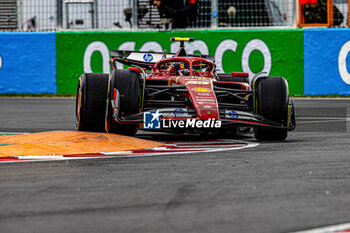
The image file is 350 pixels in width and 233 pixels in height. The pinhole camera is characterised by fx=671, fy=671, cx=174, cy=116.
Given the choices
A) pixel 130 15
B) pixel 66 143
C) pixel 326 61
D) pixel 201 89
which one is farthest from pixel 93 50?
pixel 66 143

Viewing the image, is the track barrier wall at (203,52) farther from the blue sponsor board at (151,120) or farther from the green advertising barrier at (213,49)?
the blue sponsor board at (151,120)

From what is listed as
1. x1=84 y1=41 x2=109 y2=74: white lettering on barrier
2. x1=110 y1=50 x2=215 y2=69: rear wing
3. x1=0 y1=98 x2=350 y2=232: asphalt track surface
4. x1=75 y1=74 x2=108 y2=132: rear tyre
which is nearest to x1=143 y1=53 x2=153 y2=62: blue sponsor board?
x1=110 y1=50 x2=215 y2=69: rear wing

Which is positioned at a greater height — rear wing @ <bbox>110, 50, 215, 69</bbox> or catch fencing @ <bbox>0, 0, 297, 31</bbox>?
catch fencing @ <bbox>0, 0, 297, 31</bbox>

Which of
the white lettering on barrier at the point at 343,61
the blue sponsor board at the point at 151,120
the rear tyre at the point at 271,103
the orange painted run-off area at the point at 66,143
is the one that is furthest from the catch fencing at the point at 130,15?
the blue sponsor board at the point at 151,120

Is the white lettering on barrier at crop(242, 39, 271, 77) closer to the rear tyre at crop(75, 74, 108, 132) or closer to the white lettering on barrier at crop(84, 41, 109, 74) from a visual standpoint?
the white lettering on barrier at crop(84, 41, 109, 74)

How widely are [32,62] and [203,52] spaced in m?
4.55

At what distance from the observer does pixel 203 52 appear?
1747cm

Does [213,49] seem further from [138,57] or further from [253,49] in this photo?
[138,57]

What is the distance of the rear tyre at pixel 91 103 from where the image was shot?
8750 mm

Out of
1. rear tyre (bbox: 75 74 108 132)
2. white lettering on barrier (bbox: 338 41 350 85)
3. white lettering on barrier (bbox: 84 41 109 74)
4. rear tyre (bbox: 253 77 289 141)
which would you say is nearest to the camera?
rear tyre (bbox: 253 77 289 141)

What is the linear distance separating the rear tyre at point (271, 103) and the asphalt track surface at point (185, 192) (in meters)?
0.81

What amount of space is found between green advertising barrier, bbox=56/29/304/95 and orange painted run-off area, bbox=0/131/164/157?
933cm

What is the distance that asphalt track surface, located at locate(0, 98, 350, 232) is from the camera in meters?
3.80

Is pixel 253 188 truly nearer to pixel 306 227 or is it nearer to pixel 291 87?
pixel 306 227
